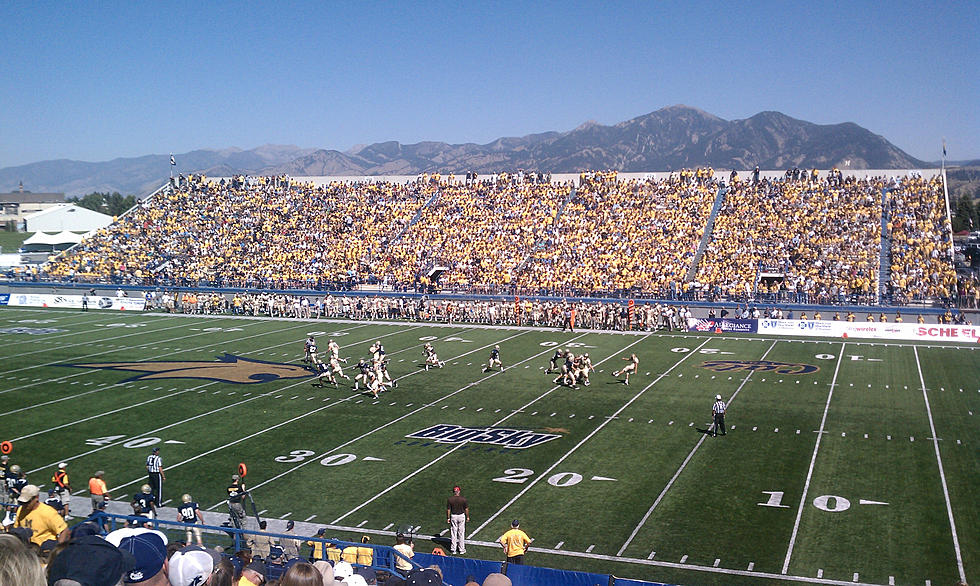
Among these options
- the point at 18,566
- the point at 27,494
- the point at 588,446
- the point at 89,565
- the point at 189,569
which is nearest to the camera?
the point at 18,566

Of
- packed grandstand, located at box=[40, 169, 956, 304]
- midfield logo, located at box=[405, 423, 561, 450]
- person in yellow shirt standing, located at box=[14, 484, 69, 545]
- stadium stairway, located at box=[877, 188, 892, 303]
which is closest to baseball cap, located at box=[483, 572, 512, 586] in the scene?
person in yellow shirt standing, located at box=[14, 484, 69, 545]

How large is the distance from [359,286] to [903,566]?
146 ft

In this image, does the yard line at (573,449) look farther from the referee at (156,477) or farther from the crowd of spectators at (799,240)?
the crowd of spectators at (799,240)

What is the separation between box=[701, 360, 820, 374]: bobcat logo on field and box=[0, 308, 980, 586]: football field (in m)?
0.18

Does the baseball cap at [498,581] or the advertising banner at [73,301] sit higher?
the baseball cap at [498,581]

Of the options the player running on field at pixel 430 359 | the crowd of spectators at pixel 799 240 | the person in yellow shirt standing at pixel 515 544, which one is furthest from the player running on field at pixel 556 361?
the person in yellow shirt standing at pixel 515 544

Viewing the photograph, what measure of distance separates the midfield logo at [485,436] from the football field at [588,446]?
0.10 m

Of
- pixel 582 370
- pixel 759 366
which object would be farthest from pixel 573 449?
pixel 759 366

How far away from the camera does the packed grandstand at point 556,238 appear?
49438 mm

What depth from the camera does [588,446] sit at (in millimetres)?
Answer: 21922

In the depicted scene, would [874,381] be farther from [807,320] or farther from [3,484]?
[3,484]

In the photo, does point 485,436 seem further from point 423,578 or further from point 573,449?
point 423,578

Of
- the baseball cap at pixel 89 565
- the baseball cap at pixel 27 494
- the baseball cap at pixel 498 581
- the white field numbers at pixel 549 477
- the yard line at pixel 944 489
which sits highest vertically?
the baseball cap at pixel 89 565

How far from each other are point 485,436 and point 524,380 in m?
7.44
